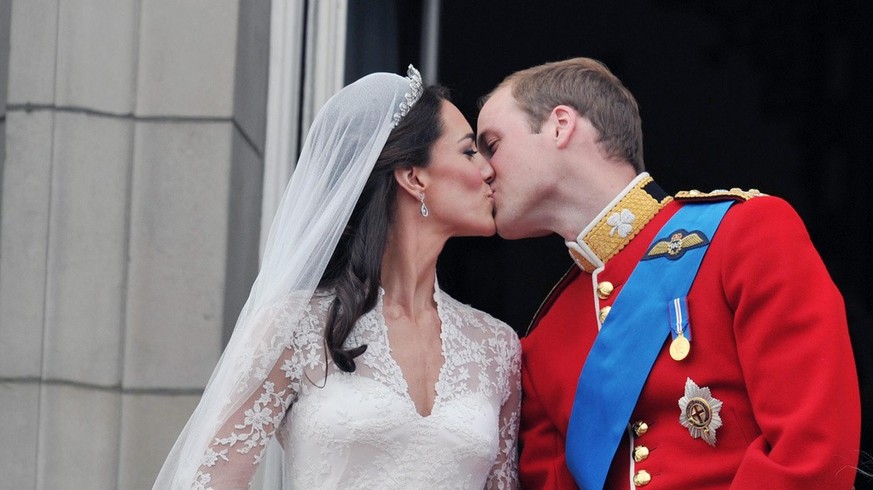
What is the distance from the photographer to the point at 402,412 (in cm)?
258

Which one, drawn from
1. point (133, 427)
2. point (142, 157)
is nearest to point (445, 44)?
point (142, 157)

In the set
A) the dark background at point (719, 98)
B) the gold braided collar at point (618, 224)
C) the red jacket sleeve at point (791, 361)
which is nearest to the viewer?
the red jacket sleeve at point (791, 361)

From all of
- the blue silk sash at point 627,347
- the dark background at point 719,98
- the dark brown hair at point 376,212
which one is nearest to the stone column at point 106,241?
the dark brown hair at point 376,212

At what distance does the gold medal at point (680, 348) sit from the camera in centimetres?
243

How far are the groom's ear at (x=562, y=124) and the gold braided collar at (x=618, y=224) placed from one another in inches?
7.9

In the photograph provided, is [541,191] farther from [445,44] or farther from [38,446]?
[445,44]

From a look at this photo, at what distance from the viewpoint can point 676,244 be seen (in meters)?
2.59

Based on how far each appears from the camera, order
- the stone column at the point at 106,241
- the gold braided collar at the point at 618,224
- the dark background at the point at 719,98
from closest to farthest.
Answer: the gold braided collar at the point at 618,224 < the stone column at the point at 106,241 < the dark background at the point at 719,98

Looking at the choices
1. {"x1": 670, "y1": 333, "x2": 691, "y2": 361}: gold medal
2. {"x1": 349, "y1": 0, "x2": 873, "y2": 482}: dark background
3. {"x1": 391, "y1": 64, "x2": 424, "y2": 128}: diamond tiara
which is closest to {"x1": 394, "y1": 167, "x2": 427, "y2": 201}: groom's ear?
{"x1": 391, "y1": 64, "x2": 424, "y2": 128}: diamond tiara

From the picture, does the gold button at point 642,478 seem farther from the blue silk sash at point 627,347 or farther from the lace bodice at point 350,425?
the lace bodice at point 350,425

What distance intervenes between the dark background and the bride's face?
81.4 inches

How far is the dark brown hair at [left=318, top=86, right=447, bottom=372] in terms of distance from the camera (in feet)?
9.16

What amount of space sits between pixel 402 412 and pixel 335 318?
0.87 ft

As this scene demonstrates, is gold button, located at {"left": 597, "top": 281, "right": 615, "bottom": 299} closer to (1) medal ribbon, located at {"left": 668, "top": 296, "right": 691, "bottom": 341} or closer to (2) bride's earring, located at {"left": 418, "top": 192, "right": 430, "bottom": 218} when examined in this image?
(1) medal ribbon, located at {"left": 668, "top": 296, "right": 691, "bottom": 341}
